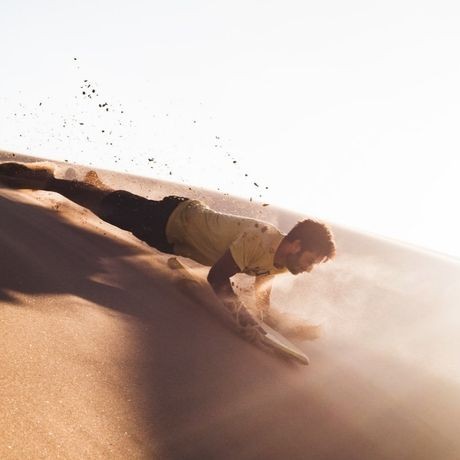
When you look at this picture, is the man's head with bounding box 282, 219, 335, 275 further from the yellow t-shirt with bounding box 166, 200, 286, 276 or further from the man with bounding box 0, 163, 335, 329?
the yellow t-shirt with bounding box 166, 200, 286, 276

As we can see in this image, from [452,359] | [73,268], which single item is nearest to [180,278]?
[73,268]

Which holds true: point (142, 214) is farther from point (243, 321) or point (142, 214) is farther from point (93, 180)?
Result: point (243, 321)

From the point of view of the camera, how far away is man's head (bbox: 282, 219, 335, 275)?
12.0 feet

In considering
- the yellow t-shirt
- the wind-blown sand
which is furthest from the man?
the wind-blown sand

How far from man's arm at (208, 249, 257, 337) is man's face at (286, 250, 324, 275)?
0.49 m

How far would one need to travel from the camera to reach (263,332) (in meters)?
3.47

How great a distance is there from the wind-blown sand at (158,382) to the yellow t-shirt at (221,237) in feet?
1.68

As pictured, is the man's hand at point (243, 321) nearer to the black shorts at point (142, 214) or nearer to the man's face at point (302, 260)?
the man's face at point (302, 260)

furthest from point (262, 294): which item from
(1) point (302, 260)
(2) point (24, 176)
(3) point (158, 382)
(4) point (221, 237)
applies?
(2) point (24, 176)

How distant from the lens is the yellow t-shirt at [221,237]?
12.4 feet

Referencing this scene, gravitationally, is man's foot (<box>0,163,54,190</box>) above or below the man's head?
below

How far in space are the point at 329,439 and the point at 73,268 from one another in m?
2.26

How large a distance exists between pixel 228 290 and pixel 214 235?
2.55ft

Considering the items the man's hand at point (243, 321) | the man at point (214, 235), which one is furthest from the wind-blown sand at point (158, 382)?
the man at point (214, 235)
